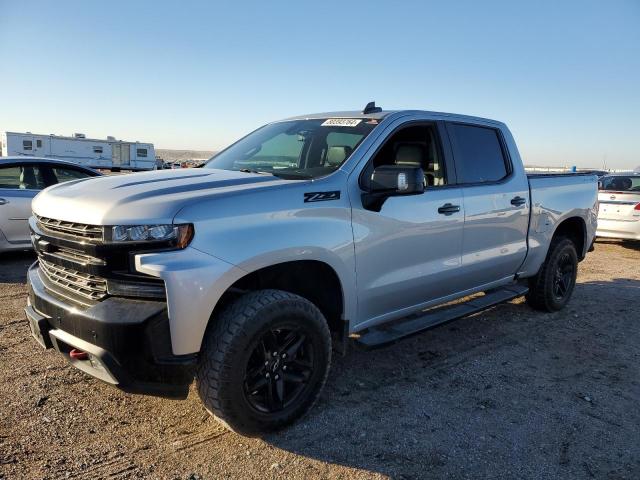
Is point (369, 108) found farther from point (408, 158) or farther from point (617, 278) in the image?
point (617, 278)

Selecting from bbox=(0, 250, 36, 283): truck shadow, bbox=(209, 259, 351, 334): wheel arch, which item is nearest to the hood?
bbox=(209, 259, 351, 334): wheel arch

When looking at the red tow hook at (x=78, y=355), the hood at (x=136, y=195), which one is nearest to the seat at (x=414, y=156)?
the hood at (x=136, y=195)

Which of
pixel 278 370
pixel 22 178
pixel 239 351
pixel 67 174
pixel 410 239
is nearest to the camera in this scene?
pixel 239 351

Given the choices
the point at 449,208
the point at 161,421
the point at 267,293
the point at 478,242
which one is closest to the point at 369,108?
the point at 449,208

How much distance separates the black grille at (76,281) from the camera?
8.70 feet

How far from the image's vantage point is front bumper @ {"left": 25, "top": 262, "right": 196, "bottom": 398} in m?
2.46

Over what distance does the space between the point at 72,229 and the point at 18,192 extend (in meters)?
5.46

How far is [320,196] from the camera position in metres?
3.12

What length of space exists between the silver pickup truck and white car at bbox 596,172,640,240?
7019 mm

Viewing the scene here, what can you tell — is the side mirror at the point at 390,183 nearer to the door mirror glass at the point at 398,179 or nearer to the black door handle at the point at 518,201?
the door mirror glass at the point at 398,179

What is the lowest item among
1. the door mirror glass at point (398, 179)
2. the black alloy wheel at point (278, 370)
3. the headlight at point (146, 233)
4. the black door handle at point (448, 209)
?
the black alloy wheel at point (278, 370)

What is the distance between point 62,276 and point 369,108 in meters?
2.53

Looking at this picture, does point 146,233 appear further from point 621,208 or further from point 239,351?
point 621,208

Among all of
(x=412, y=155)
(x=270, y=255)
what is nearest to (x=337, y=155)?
(x=412, y=155)
